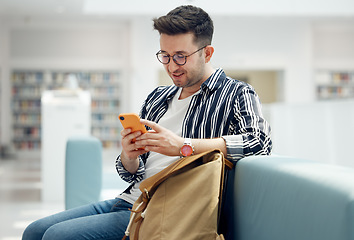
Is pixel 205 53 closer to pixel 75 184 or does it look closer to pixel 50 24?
pixel 75 184

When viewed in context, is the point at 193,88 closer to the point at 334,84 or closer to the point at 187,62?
the point at 187,62

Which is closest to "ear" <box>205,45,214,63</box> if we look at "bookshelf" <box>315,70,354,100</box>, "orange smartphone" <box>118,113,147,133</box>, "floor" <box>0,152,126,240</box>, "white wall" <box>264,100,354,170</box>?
"orange smartphone" <box>118,113,147,133</box>

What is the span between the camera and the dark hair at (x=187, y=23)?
1587 millimetres

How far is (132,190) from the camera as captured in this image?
1.76 metres

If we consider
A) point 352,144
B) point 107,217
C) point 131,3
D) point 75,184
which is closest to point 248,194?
point 107,217

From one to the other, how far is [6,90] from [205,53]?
11119 mm

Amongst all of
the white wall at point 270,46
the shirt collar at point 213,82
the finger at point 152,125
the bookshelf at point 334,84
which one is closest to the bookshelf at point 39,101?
the white wall at point 270,46

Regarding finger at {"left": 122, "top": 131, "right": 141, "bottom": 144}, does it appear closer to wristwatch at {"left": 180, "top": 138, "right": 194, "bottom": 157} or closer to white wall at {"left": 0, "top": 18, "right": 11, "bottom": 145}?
wristwatch at {"left": 180, "top": 138, "right": 194, "bottom": 157}

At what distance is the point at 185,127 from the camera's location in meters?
1.65

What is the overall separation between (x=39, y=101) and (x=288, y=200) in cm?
1181

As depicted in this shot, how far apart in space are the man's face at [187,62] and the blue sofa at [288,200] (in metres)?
0.38

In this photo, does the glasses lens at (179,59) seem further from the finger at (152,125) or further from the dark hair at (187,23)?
the finger at (152,125)

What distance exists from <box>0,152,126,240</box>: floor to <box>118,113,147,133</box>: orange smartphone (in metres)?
1.45

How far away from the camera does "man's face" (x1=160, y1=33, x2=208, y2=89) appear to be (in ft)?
5.28
